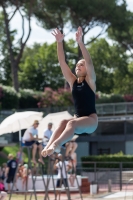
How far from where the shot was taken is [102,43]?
246 ft

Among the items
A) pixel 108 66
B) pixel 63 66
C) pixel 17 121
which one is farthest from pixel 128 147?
pixel 108 66

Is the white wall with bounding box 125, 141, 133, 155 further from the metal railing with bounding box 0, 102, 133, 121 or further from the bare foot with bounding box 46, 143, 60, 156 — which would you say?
the bare foot with bounding box 46, 143, 60, 156

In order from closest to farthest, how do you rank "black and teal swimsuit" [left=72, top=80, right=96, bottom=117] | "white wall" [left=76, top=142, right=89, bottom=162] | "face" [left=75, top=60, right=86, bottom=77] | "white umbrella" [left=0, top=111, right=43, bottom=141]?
"black and teal swimsuit" [left=72, top=80, right=96, bottom=117]
"face" [left=75, top=60, right=86, bottom=77]
"white umbrella" [left=0, top=111, right=43, bottom=141]
"white wall" [left=76, top=142, right=89, bottom=162]

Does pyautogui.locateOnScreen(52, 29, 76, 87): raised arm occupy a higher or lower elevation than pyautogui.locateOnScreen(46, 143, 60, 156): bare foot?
higher

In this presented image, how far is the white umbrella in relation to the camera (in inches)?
751

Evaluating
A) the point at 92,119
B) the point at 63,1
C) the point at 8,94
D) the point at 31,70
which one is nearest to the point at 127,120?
the point at 8,94

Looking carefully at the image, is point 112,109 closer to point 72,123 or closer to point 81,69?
point 81,69

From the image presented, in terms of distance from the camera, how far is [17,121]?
20.0 m

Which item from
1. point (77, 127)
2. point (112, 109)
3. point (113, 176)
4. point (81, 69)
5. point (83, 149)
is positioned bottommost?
point (113, 176)

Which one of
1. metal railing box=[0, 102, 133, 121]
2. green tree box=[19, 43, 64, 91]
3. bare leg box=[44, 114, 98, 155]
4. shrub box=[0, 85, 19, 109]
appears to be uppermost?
green tree box=[19, 43, 64, 91]

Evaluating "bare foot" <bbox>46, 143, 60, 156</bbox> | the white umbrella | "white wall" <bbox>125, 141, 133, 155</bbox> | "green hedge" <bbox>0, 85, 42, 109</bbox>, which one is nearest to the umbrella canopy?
the white umbrella

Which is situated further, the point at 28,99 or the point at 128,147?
the point at 28,99

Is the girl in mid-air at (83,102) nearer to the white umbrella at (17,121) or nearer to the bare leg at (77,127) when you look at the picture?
the bare leg at (77,127)

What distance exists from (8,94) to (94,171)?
798 inches
